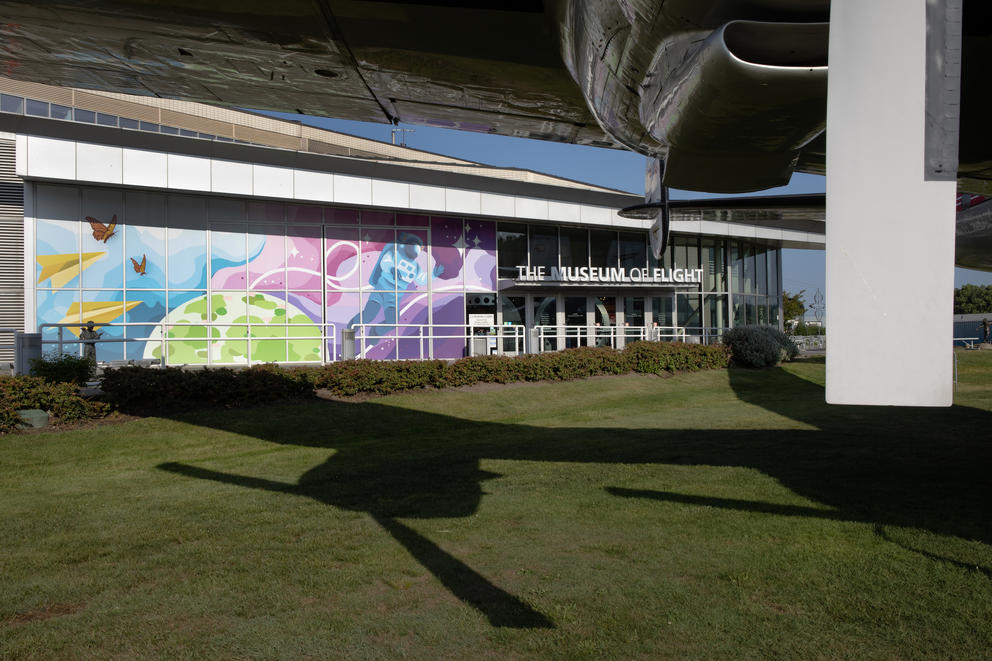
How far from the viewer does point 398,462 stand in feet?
27.5

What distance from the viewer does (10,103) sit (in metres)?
24.4

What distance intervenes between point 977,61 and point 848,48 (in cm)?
303

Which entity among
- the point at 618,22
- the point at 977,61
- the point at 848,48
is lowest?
the point at 848,48

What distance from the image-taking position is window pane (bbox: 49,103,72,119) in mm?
25828

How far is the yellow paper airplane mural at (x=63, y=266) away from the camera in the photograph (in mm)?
19922

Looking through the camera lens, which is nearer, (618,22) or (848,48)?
(848,48)

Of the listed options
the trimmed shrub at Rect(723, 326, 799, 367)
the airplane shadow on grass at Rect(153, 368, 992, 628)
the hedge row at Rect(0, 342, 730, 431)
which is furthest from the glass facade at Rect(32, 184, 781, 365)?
the airplane shadow on grass at Rect(153, 368, 992, 628)

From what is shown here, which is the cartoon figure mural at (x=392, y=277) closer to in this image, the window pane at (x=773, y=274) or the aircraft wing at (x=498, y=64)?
the aircraft wing at (x=498, y=64)

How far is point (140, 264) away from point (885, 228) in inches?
901

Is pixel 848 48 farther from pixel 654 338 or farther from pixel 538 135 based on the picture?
pixel 654 338

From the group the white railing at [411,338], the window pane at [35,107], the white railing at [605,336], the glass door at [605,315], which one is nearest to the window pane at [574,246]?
the glass door at [605,315]

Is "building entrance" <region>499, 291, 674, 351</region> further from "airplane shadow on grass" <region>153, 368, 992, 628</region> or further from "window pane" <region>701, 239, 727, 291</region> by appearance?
"airplane shadow on grass" <region>153, 368, 992, 628</region>

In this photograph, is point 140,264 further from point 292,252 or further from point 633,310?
point 633,310

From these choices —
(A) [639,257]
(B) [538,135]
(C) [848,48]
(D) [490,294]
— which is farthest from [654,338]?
(C) [848,48]
